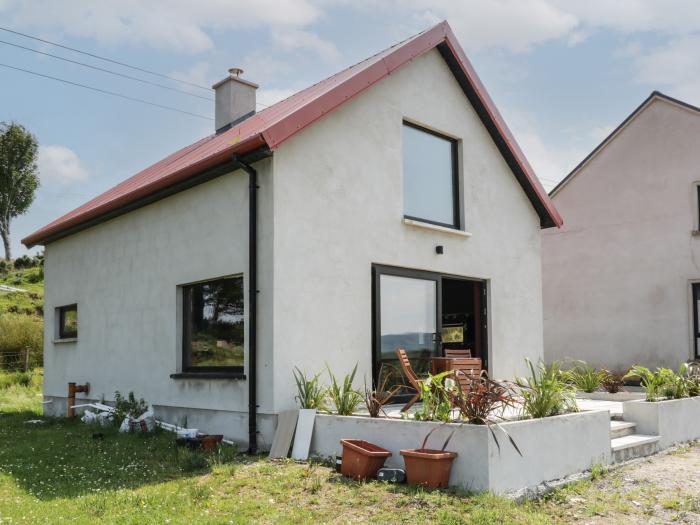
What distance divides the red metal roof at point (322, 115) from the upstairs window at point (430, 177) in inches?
43.9

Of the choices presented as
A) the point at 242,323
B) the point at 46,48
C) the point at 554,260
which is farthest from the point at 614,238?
the point at 46,48

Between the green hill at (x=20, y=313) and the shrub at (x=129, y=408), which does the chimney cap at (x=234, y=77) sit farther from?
the green hill at (x=20, y=313)

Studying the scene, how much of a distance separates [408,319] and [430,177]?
2.50 m

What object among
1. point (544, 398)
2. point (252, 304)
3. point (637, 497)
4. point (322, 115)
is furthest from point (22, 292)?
point (637, 497)

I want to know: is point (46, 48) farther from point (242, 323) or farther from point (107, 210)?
point (242, 323)

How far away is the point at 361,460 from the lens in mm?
7324

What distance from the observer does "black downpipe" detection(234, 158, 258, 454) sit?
29.7 ft

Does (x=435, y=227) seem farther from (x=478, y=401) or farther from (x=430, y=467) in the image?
(x=430, y=467)

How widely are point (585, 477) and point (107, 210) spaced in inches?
350

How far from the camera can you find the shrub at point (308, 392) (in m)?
8.95

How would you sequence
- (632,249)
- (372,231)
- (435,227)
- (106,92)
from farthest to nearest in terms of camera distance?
1. (106,92)
2. (632,249)
3. (435,227)
4. (372,231)

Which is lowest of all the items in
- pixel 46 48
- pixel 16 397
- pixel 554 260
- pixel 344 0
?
pixel 16 397

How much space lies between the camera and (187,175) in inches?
409

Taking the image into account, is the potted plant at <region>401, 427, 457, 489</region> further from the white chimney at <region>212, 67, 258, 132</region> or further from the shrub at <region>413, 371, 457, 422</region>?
the white chimney at <region>212, 67, 258, 132</region>
